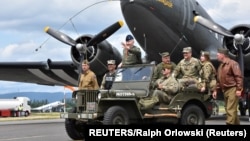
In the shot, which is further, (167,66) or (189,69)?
(167,66)

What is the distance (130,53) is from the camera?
397 inches

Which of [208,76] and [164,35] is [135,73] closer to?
[208,76]

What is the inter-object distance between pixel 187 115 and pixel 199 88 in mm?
652

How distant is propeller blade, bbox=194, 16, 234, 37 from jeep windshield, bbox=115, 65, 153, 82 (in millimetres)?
6784

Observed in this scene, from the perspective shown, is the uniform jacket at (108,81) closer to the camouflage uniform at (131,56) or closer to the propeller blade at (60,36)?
the camouflage uniform at (131,56)

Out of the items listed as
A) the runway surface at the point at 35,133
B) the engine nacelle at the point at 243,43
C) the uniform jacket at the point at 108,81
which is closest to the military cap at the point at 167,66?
the uniform jacket at the point at 108,81

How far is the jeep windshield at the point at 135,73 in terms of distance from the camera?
9203 millimetres

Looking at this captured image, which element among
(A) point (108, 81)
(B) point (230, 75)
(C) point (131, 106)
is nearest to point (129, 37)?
(A) point (108, 81)

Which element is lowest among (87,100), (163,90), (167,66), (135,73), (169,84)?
(87,100)

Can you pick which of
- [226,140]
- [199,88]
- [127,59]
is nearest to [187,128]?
[226,140]

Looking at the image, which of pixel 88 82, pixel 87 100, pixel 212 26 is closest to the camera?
pixel 87 100

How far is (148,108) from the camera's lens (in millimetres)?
8508

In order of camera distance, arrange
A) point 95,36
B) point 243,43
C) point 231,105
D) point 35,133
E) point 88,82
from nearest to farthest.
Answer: point 231,105
point 88,82
point 35,133
point 243,43
point 95,36

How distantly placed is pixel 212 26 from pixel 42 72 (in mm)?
10190
